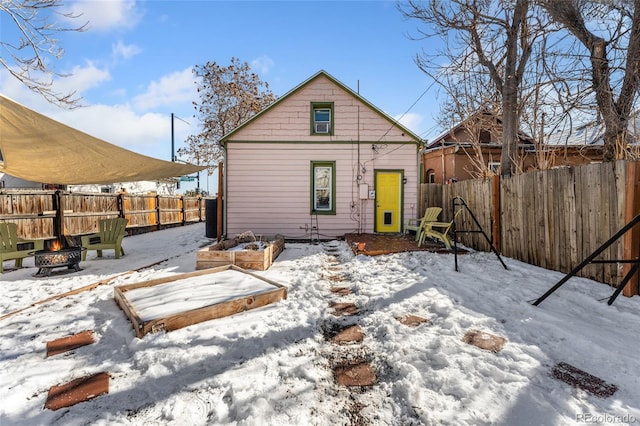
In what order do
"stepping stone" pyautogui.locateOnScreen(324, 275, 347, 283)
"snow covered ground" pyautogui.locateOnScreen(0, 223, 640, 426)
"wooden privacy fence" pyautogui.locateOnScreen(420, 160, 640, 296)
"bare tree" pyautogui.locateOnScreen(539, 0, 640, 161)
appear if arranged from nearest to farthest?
"snow covered ground" pyautogui.locateOnScreen(0, 223, 640, 426) < "wooden privacy fence" pyautogui.locateOnScreen(420, 160, 640, 296) < "stepping stone" pyautogui.locateOnScreen(324, 275, 347, 283) < "bare tree" pyautogui.locateOnScreen(539, 0, 640, 161)

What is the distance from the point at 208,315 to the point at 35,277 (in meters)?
4.47

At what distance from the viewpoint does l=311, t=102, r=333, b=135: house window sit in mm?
9177

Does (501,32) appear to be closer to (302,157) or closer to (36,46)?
(302,157)

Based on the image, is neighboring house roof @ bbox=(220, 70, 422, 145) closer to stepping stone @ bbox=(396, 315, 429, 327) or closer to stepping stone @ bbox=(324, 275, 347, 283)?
stepping stone @ bbox=(324, 275, 347, 283)

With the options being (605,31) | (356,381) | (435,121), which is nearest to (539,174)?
(605,31)

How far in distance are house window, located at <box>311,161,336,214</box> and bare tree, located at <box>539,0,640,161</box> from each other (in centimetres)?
609

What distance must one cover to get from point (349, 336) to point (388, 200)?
274 inches

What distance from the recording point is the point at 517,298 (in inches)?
139

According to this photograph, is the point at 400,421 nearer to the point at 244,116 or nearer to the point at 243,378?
the point at 243,378

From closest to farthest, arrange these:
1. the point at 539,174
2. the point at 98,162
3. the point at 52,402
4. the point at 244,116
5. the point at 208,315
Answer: the point at 52,402, the point at 208,315, the point at 539,174, the point at 98,162, the point at 244,116

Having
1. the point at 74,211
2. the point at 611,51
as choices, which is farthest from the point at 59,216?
the point at 611,51

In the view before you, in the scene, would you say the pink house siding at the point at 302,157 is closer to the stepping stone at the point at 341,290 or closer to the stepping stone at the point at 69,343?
the stepping stone at the point at 341,290

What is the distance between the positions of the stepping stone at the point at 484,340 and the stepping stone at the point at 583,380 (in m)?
0.40

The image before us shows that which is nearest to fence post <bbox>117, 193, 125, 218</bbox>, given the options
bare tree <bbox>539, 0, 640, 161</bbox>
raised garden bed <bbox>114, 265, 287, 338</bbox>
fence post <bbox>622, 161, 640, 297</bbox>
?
raised garden bed <bbox>114, 265, 287, 338</bbox>
